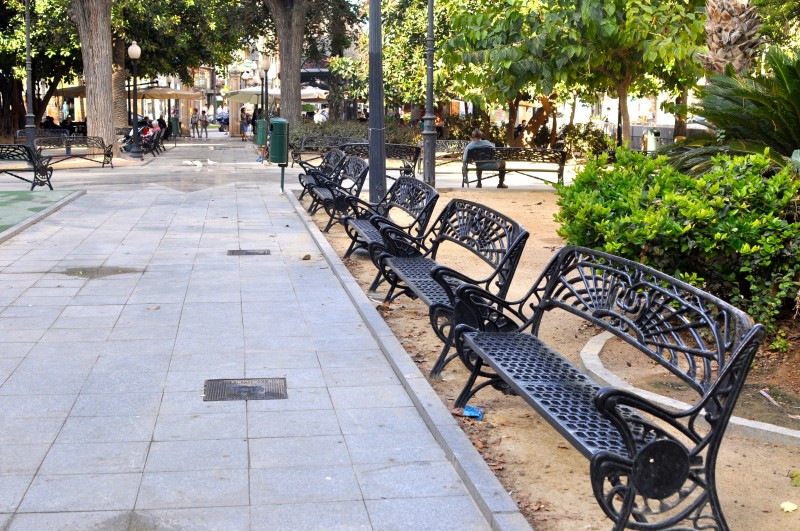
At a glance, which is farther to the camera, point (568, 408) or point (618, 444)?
point (568, 408)

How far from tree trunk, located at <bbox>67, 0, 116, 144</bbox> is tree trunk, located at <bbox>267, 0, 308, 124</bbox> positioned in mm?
6127

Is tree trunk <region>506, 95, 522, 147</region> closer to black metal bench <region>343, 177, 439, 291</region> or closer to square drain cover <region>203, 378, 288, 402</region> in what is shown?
black metal bench <region>343, 177, 439, 291</region>

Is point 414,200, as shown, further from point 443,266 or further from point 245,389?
point 245,389

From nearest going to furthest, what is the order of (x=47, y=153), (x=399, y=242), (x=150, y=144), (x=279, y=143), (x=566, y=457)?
1. (x=566, y=457)
2. (x=399, y=242)
3. (x=279, y=143)
4. (x=47, y=153)
5. (x=150, y=144)

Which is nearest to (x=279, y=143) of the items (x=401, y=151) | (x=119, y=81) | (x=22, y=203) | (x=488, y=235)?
(x=401, y=151)

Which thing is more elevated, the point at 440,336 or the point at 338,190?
the point at 338,190

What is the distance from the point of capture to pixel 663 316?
488cm

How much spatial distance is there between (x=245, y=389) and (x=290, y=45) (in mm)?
27347

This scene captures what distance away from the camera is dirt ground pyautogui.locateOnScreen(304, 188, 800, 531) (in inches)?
163

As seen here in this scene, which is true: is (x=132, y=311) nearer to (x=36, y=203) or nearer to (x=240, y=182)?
(x=36, y=203)

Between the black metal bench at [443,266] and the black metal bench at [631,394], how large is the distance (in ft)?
1.23

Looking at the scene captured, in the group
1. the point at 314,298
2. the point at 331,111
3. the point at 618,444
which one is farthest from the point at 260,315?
the point at 331,111

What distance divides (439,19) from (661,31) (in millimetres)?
17448

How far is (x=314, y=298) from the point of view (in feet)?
28.7
